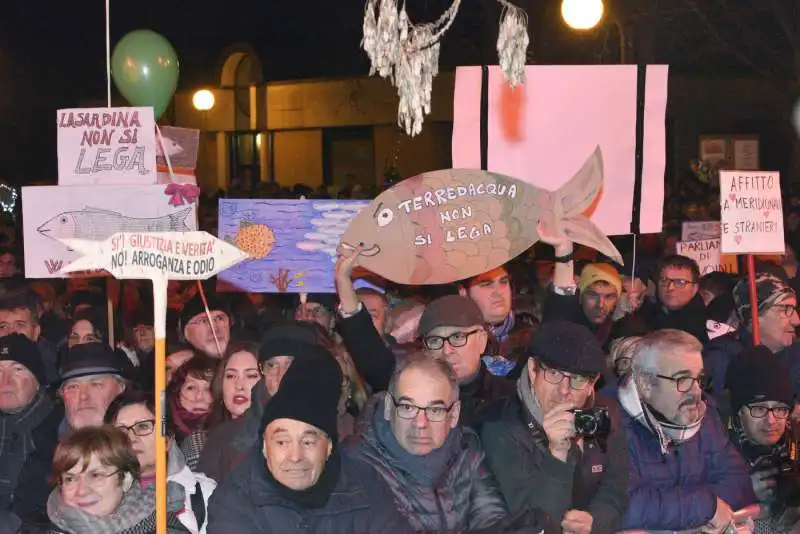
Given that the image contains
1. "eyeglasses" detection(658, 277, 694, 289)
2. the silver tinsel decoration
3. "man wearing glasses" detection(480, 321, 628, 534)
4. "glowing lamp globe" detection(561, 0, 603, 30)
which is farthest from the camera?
"glowing lamp globe" detection(561, 0, 603, 30)

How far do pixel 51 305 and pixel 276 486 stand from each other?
5.25m

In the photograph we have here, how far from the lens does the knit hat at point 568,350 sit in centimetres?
478

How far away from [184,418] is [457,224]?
155 centimetres

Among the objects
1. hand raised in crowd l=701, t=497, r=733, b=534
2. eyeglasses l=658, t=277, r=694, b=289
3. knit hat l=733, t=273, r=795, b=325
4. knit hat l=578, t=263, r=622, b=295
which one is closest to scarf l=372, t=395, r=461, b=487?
hand raised in crowd l=701, t=497, r=733, b=534

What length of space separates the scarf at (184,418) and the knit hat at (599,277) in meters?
2.62

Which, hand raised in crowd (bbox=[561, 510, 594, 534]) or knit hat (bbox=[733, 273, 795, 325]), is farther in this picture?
knit hat (bbox=[733, 273, 795, 325])

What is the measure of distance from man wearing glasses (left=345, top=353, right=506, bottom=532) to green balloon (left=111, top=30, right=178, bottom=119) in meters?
4.05

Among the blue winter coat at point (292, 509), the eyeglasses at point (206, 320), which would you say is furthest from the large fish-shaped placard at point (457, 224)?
the blue winter coat at point (292, 509)

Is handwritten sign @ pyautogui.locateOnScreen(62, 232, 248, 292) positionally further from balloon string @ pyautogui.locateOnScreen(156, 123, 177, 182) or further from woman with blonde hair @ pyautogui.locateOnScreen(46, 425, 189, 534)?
balloon string @ pyautogui.locateOnScreen(156, 123, 177, 182)

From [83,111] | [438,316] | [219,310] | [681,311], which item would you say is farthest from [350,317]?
[681,311]

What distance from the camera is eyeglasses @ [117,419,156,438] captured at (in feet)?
15.9

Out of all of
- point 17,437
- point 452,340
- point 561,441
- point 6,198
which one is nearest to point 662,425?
point 561,441

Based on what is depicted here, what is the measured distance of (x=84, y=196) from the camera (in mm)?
6324

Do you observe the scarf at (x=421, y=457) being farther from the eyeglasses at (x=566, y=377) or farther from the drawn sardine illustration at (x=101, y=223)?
the drawn sardine illustration at (x=101, y=223)
